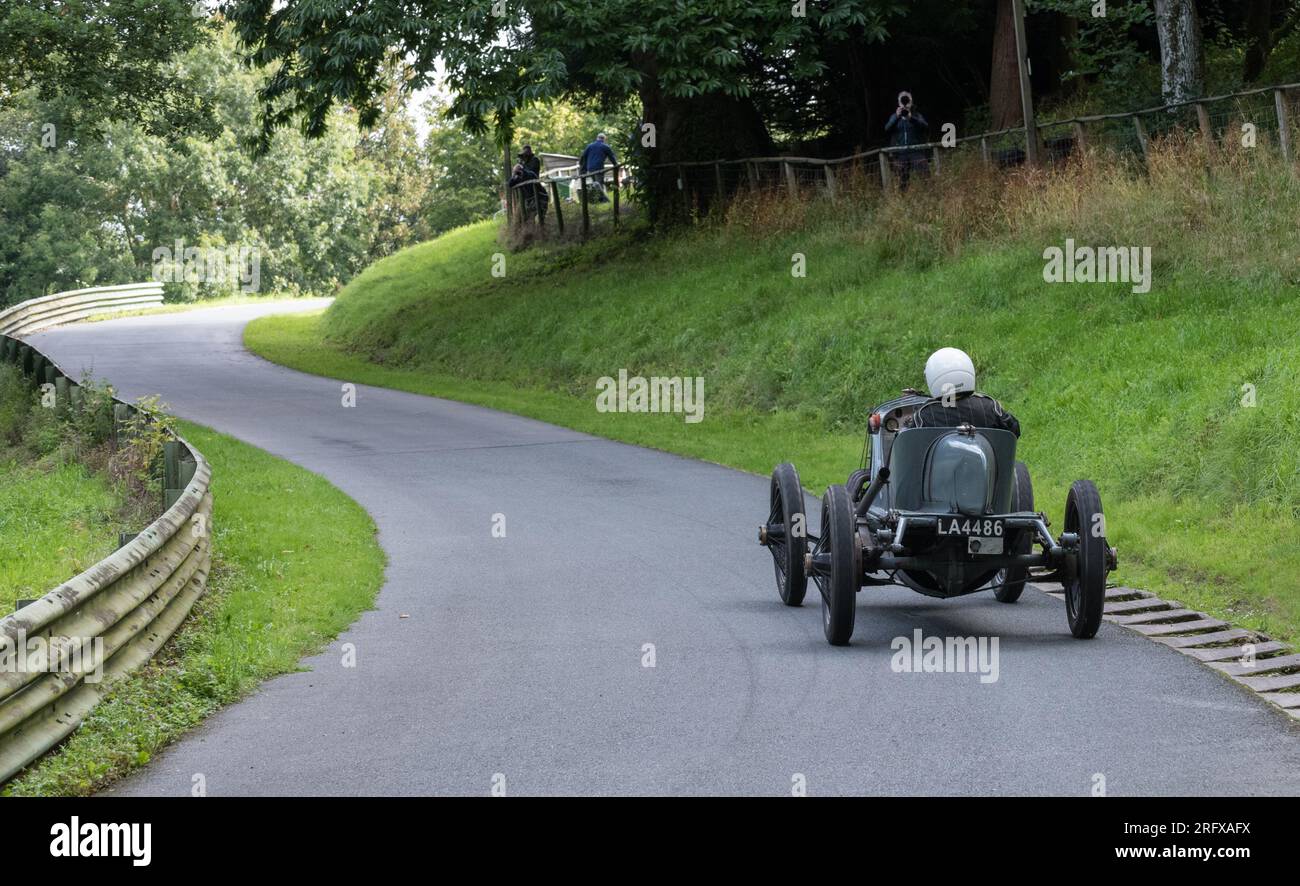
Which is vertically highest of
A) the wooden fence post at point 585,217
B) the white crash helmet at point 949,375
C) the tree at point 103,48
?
the tree at point 103,48

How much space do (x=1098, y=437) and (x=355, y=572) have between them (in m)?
8.11

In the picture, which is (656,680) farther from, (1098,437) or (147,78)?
(147,78)

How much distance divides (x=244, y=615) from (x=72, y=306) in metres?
39.4

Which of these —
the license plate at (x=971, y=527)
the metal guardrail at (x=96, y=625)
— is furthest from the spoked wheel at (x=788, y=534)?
the metal guardrail at (x=96, y=625)

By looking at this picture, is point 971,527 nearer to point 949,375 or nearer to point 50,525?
point 949,375

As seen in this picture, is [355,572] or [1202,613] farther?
[355,572]

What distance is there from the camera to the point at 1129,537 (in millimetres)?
12836

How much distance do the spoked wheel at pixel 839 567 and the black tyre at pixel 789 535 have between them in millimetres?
722

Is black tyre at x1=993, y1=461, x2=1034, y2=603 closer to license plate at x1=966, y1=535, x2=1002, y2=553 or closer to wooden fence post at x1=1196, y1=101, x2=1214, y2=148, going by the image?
license plate at x1=966, y1=535, x2=1002, y2=553

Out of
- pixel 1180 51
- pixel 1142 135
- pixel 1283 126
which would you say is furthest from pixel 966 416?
pixel 1180 51

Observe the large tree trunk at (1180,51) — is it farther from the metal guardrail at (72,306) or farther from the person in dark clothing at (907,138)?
the metal guardrail at (72,306)

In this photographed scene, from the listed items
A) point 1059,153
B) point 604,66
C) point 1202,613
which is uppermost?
point 604,66

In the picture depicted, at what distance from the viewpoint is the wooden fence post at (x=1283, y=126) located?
2056 cm
